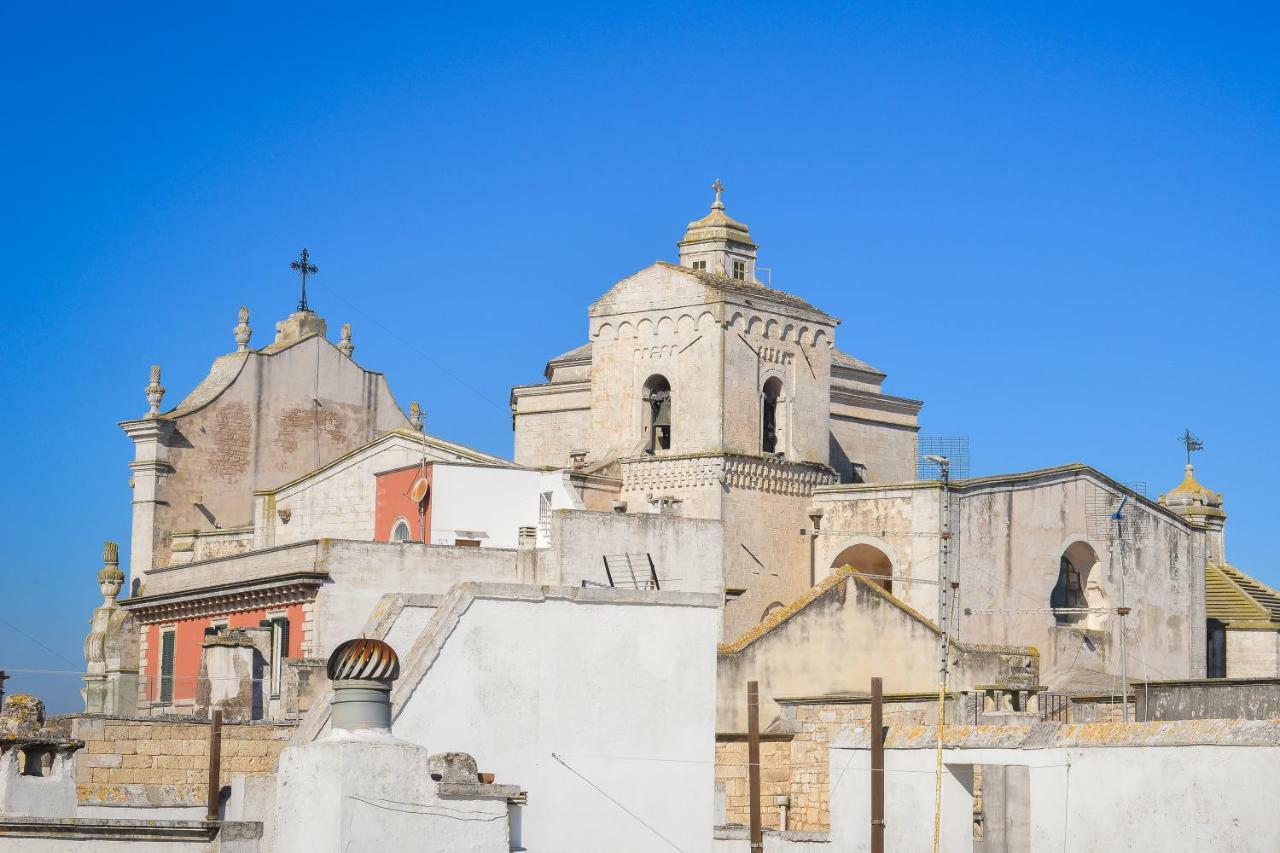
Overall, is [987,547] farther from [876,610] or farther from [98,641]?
[98,641]

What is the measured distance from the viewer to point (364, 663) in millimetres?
17844

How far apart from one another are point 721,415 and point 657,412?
2.37m

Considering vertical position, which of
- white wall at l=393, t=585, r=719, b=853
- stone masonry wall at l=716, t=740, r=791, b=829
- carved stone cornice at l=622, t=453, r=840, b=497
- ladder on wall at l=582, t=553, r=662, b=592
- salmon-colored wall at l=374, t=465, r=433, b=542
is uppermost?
carved stone cornice at l=622, t=453, r=840, b=497

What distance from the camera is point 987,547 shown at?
49.7m

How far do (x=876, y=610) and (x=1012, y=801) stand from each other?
1502 cm

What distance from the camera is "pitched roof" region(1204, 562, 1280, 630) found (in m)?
58.6

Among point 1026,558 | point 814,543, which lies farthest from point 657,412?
point 1026,558

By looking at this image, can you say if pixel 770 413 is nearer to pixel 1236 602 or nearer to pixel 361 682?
pixel 1236 602

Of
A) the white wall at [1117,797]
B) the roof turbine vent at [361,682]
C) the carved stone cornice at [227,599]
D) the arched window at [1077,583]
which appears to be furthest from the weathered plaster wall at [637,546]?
the roof turbine vent at [361,682]

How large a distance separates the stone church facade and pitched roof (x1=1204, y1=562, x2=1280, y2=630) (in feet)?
39.7

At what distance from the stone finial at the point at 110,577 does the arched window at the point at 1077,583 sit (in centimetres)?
2087

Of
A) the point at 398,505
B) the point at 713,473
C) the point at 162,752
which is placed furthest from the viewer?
the point at 713,473

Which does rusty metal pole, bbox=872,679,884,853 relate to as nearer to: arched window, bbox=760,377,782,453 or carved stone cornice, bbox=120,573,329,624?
carved stone cornice, bbox=120,573,329,624

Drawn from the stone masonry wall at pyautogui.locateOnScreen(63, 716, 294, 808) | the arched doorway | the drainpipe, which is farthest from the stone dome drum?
the drainpipe
